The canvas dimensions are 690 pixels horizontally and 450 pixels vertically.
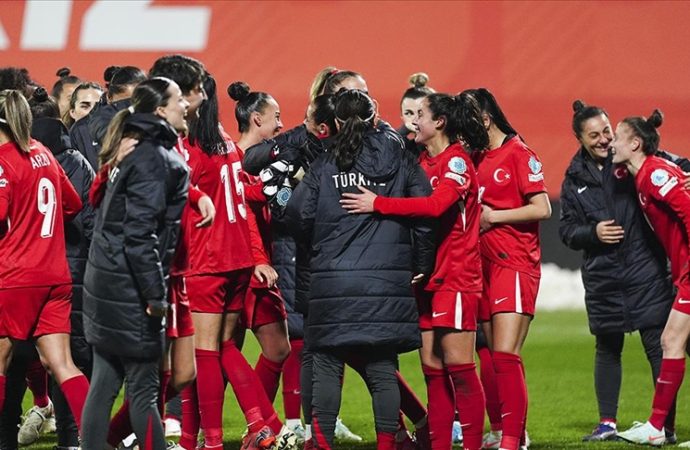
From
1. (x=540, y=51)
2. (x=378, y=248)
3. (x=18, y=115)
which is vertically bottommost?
(x=378, y=248)

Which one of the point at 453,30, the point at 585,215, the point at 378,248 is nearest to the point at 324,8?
the point at 453,30

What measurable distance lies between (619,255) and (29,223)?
358cm

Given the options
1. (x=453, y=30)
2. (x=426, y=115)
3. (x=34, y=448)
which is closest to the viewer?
(x=426, y=115)

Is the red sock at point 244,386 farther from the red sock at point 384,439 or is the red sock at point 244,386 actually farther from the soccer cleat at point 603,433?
the soccer cleat at point 603,433

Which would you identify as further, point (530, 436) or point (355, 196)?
point (530, 436)

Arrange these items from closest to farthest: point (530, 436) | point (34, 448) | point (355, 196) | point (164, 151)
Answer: point (164, 151) < point (355, 196) < point (34, 448) < point (530, 436)

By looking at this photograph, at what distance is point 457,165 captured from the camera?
19.2 feet

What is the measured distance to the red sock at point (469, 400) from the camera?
235 inches

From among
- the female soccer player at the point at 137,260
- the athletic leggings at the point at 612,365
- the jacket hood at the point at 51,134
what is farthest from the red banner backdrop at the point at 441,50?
the female soccer player at the point at 137,260

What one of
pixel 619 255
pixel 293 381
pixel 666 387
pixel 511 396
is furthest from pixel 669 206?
pixel 293 381

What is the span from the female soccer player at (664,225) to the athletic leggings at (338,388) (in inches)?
82.9

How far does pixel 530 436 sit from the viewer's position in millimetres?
7457

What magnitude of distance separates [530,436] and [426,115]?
237 centimetres

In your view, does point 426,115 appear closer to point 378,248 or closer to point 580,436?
point 378,248
